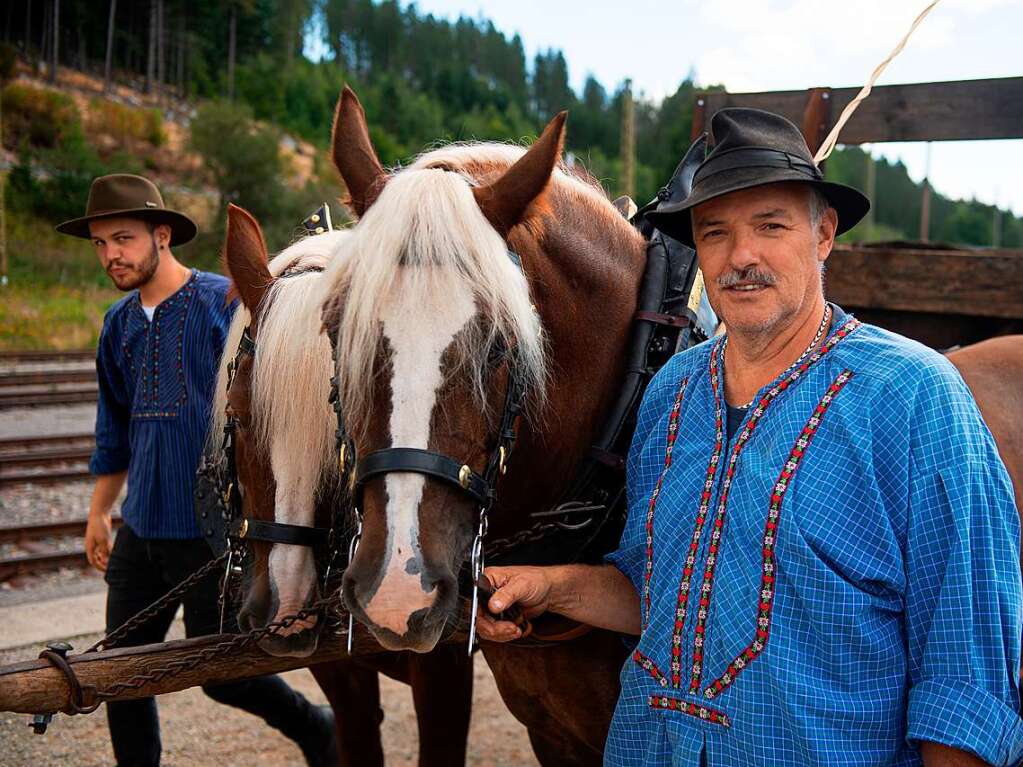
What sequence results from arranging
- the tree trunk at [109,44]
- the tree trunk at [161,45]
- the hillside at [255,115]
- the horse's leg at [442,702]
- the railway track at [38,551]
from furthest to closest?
the tree trunk at [161,45], the tree trunk at [109,44], the hillside at [255,115], the railway track at [38,551], the horse's leg at [442,702]

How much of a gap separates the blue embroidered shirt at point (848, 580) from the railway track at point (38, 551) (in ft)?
18.3

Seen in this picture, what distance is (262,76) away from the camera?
A: 60750 millimetres

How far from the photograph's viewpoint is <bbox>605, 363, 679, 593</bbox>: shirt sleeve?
6.02ft

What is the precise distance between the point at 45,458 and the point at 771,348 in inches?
338

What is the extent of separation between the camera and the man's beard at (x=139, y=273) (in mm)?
3174

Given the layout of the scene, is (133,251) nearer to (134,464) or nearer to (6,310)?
(134,464)

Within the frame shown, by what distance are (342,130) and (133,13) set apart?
6564 centimetres

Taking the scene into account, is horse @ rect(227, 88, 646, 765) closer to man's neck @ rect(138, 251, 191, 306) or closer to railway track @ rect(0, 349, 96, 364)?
man's neck @ rect(138, 251, 191, 306)

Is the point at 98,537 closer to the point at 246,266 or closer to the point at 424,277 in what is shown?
the point at 246,266

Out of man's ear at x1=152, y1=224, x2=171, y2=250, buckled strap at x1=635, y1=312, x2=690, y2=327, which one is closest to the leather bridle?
buckled strap at x1=635, y1=312, x2=690, y2=327

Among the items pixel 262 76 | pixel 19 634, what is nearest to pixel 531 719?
pixel 19 634

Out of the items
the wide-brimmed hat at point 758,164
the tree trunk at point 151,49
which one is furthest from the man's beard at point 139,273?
the tree trunk at point 151,49

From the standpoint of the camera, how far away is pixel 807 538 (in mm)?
1440

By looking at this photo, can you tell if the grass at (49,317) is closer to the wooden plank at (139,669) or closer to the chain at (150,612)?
the chain at (150,612)
